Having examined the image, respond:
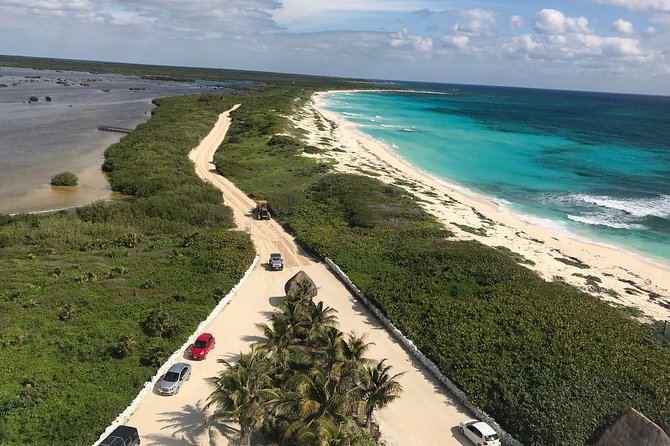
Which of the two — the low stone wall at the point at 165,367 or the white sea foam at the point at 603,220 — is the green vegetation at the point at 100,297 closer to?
the low stone wall at the point at 165,367

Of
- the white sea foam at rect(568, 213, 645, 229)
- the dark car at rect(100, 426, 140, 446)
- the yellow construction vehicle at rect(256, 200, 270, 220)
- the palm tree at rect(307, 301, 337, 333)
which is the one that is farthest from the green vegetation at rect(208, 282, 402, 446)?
the white sea foam at rect(568, 213, 645, 229)

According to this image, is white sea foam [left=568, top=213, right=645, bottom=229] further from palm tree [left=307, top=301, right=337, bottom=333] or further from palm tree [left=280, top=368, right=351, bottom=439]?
palm tree [left=280, top=368, right=351, bottom=439]

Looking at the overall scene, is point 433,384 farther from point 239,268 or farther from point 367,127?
point 367,127

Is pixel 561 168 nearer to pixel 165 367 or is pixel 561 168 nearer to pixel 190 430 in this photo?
pixel 165 367

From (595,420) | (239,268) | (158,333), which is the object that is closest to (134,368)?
(158,333)

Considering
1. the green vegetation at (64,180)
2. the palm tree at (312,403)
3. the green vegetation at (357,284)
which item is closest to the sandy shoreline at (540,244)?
the green vegetation at (357,284)

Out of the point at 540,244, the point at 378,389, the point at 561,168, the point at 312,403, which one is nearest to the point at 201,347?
the point at 312,403

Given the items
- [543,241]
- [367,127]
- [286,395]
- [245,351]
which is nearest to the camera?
[286,395]
